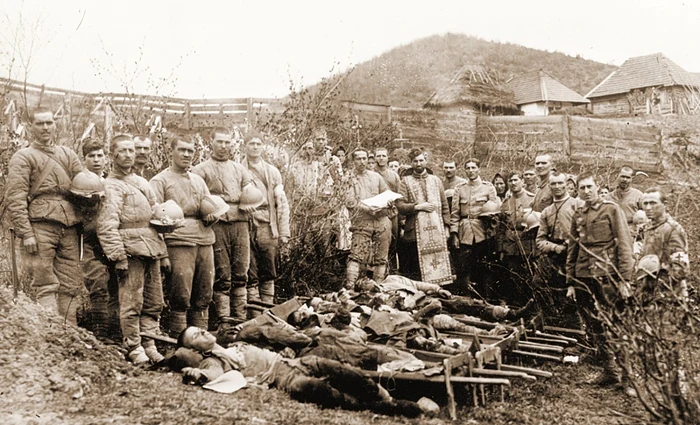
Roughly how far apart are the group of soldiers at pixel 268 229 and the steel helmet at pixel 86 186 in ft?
0.04

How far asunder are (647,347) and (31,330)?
4893 mm

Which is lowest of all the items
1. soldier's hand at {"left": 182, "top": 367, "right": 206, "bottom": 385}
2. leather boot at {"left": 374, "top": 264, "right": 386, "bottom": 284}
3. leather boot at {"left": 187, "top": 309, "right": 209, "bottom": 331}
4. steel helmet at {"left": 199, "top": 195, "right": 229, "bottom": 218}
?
leather boot at {"left": 374, "top": 264, "right": 386, "bottom": 284}

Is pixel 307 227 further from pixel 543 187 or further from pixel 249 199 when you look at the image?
pixel 543 187

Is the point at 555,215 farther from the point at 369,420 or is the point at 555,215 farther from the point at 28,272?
the point at 28,272

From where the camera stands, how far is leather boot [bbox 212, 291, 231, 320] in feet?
25.9

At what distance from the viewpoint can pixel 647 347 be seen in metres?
4.18

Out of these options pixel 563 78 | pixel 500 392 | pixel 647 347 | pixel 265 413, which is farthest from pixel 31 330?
pixel 563 78

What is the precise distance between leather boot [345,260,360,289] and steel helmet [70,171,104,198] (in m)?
4.24

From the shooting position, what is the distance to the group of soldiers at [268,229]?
659 centimetres

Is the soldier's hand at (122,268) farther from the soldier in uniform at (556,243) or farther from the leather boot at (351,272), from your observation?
the soldier in uniform at (556,243)

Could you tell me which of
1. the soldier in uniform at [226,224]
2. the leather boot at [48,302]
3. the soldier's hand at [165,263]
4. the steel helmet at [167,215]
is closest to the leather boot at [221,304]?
the soldier in uniform at [226,224]

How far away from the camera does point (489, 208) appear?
10.0m

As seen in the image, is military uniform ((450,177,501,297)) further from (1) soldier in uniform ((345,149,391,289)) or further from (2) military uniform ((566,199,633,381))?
(2) military uniform ((566,199,633,381))

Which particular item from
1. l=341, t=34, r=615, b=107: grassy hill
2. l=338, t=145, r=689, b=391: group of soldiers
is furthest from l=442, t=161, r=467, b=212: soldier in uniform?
l=341, t=34, r=615, b=107: grassy hill
